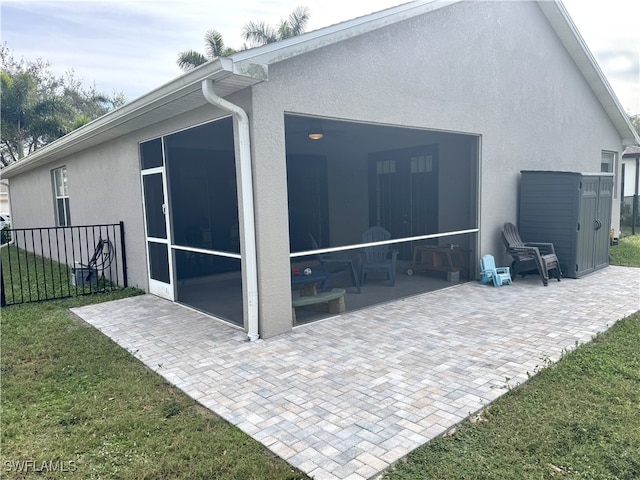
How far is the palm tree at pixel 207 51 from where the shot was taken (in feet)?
67.5

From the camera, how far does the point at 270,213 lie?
4531 millimetres

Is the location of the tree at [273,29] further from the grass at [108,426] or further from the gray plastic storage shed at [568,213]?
the grass at [108,426]

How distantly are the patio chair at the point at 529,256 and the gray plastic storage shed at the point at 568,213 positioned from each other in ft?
0.73

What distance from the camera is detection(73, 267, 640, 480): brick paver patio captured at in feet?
8.93

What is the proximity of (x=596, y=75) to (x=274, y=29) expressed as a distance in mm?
16749

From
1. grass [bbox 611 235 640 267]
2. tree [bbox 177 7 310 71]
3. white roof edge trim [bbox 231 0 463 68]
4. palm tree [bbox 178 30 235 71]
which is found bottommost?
grass [bbox 611 235 640 267]

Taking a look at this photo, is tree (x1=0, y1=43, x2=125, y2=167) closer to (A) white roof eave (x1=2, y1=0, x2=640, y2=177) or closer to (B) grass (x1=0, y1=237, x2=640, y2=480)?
(A) white roof eave (x1=2, y1=0, x2=640, y2=177)

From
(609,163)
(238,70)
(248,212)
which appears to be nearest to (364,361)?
(248,212)

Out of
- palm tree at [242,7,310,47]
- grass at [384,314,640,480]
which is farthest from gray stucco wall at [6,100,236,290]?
palm tree at [242,7,310,47]

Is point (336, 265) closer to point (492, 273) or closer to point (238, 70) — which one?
point (492, 273)

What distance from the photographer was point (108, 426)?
2.90 m

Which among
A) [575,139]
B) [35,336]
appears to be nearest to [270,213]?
[35,336]

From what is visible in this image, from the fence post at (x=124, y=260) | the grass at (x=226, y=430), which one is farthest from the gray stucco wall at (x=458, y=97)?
the fence post at (x=124, y=260)

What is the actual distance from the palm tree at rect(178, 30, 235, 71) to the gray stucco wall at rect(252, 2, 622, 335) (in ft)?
52.6
